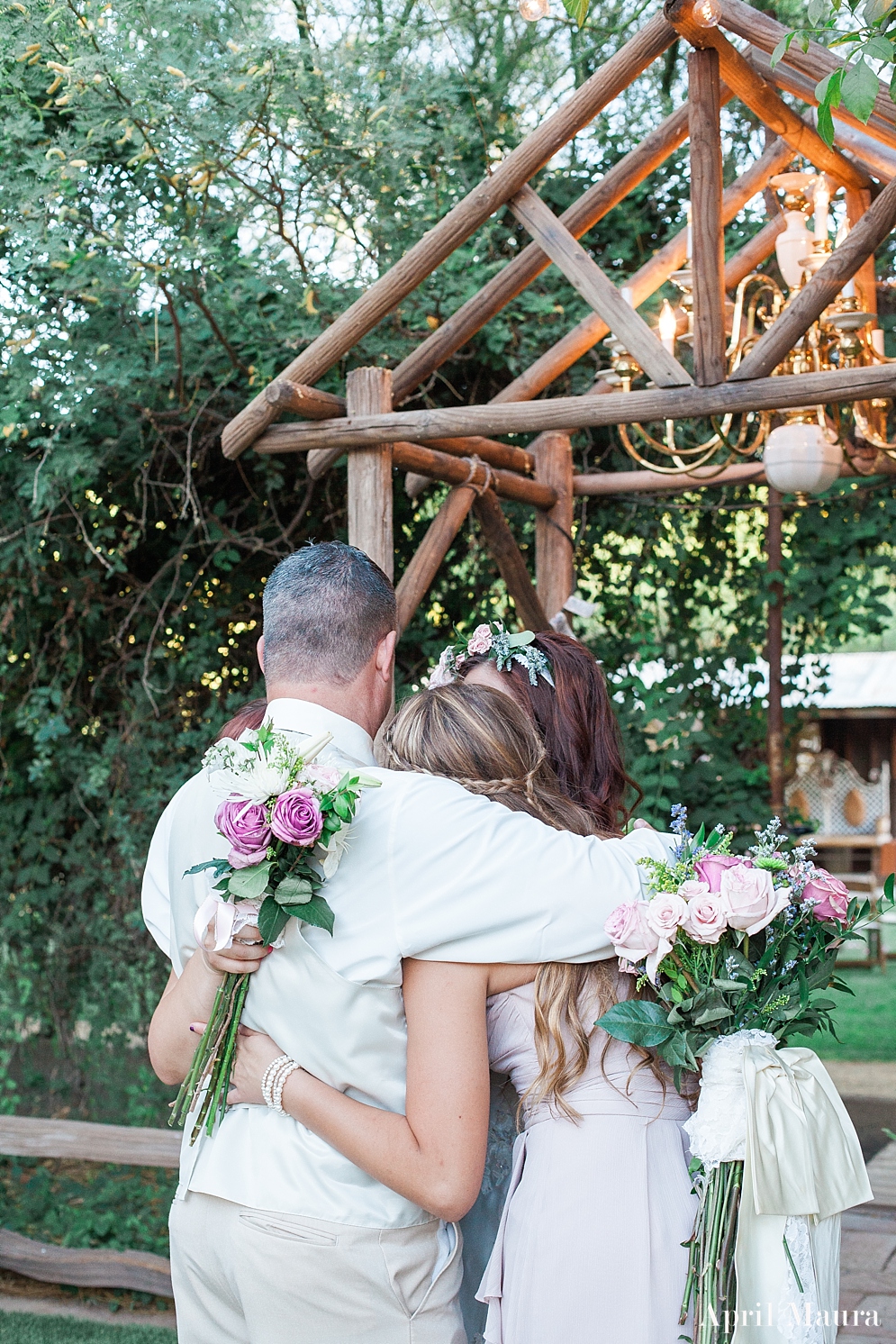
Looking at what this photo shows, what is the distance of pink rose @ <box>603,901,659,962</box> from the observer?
1.60 metres

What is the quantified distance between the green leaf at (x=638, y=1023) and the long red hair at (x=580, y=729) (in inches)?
15.4

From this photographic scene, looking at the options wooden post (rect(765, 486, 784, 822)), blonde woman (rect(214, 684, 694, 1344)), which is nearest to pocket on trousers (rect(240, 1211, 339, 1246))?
blonde woman (rect(214, 684, 694, 1344))

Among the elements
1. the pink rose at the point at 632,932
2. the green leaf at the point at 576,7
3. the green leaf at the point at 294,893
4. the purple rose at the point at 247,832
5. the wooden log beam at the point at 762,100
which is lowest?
the pink rose at the point at 632,932

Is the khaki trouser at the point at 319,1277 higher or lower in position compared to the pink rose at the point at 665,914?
lower

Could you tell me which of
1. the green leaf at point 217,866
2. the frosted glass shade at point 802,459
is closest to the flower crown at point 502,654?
the green leaf at point 217,866

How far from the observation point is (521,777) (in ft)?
6.18

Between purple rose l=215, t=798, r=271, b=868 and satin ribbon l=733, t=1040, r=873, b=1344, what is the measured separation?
0.68 m

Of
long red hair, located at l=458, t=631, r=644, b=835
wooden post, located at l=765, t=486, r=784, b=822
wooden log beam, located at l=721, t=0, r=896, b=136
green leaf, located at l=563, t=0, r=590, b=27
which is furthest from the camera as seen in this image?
wooden post, located at l=765, t=486, r=784, b=822

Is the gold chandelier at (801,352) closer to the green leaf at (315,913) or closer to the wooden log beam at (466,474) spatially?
the wooden log beam at (466,474)

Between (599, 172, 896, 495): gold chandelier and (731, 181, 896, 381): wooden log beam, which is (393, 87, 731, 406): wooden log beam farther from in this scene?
(731, 181, 896, 381): wooden log beam

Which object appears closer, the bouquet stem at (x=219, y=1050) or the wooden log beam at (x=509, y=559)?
the bouquet stem at (x=219, y=1050)

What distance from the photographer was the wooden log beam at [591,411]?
9.88 feet

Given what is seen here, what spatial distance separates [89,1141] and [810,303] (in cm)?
Answer: 338

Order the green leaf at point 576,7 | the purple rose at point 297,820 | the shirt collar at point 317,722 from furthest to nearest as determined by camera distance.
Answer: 1. the green leaf at point 576,7
2. the shirt collar at point 317,722
3. the purple rose at point 297,820
